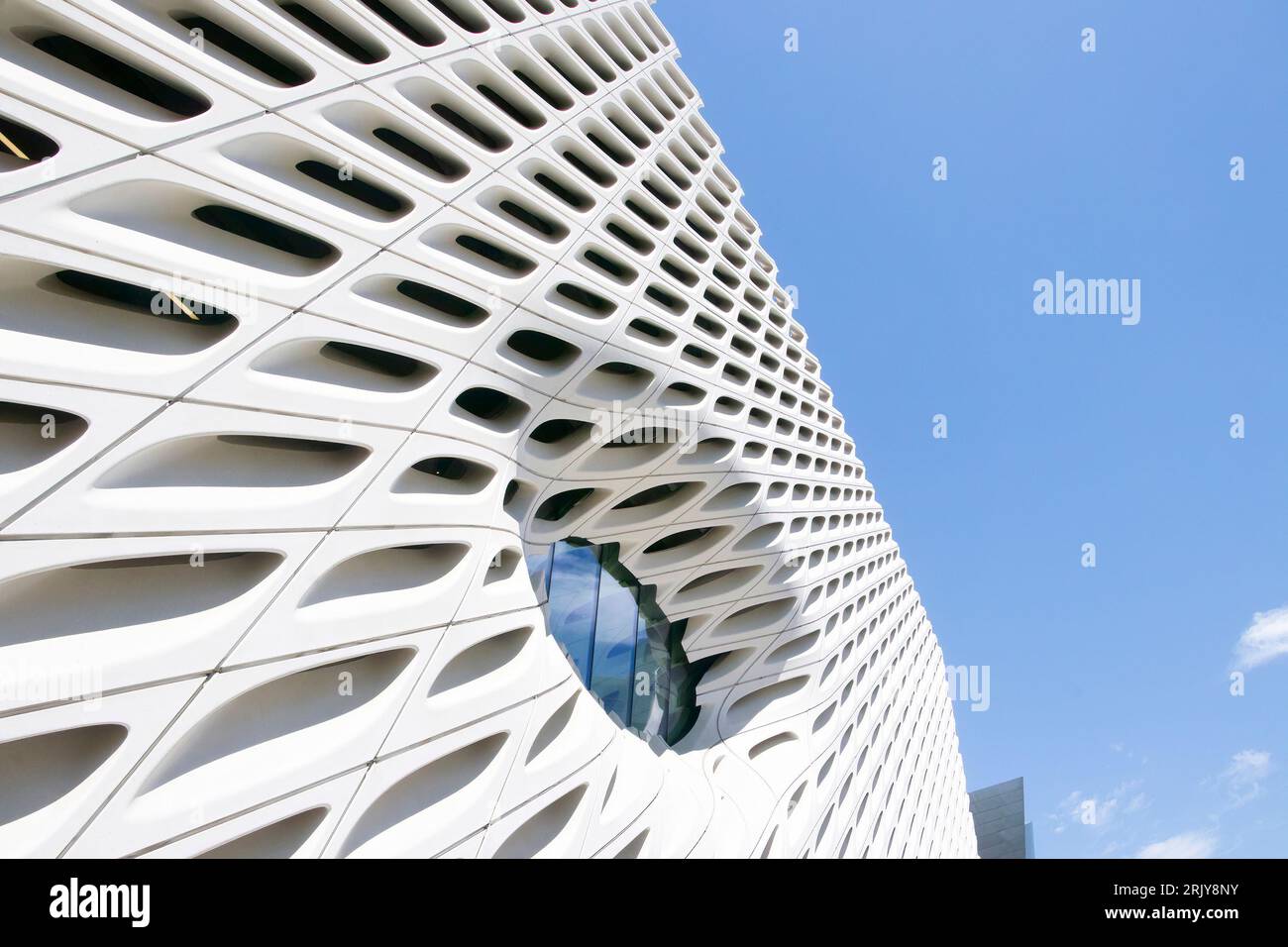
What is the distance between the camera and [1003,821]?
1869 inches

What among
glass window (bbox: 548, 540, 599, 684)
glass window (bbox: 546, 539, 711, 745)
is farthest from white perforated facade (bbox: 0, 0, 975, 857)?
glass window (bbox: 546, 539, 711, 745)

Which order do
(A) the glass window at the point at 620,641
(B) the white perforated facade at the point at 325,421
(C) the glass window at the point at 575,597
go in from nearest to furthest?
(B) the white perforated facade at the point at 325,421 → (C) the glass window at the point at 575,597 → (A) the glass window at the point at 620,641

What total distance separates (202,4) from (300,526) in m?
4.73

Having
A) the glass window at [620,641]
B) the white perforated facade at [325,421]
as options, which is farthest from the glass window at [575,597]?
the white perforated facade at [325,421]

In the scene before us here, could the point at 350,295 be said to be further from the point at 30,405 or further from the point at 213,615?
the point at 213,615

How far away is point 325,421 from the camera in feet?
17.5

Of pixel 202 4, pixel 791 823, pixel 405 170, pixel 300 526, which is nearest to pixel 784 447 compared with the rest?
pixel 791 823

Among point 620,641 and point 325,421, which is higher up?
point 325,421

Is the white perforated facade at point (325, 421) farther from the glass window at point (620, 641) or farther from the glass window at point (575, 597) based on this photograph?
the glass window at point (620, 641)

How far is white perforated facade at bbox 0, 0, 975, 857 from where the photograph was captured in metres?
3.72

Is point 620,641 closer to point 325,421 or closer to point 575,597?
point 575,597

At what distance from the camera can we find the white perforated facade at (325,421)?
3.72 metres

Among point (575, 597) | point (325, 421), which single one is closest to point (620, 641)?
point (575, 597)

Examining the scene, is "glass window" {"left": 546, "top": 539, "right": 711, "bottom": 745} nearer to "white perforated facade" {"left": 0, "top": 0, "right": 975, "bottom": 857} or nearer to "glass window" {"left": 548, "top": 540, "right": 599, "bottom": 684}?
"glass window" {"left": 548, "top": 540, "right": 599, "bottom": 684}
